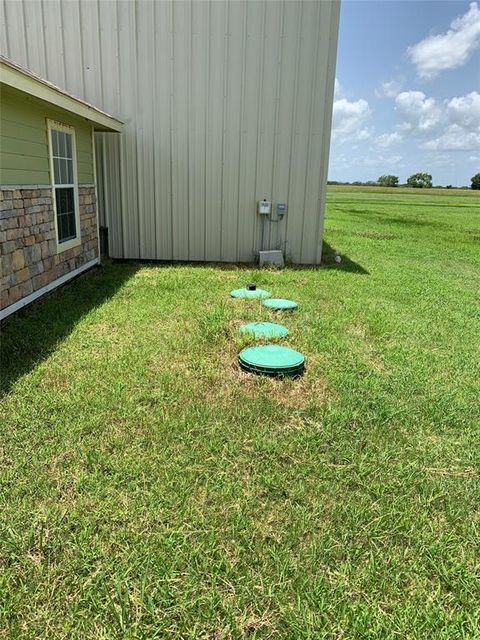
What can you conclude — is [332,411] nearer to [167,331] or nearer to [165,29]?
[167,331]

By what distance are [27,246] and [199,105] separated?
3.92 metres

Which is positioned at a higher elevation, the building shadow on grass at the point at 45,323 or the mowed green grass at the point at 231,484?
the building shadow on grass at the point at 45,323

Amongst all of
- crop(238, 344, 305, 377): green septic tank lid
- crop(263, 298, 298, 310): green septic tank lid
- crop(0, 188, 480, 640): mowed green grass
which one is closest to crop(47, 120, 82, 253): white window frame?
crop(0, 188, 480, 640): mowed green grass

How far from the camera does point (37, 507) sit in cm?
201

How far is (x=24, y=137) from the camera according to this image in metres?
4.54

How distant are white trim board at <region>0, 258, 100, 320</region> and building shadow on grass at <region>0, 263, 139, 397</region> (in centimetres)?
6

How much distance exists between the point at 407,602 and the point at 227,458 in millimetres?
1032

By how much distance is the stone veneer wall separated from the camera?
4207 mm

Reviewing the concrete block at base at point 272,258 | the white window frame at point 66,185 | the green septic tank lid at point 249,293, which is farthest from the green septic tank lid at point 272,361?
the concrete block at base at point 272,258

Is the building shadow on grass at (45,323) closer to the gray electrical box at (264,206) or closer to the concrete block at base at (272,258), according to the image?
the concrete block at base at (272,258)

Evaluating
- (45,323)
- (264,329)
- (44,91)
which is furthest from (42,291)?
(264,329)

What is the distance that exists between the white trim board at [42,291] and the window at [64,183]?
1.18ft

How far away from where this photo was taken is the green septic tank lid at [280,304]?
16.3ft

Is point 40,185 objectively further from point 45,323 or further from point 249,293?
point 249,293
